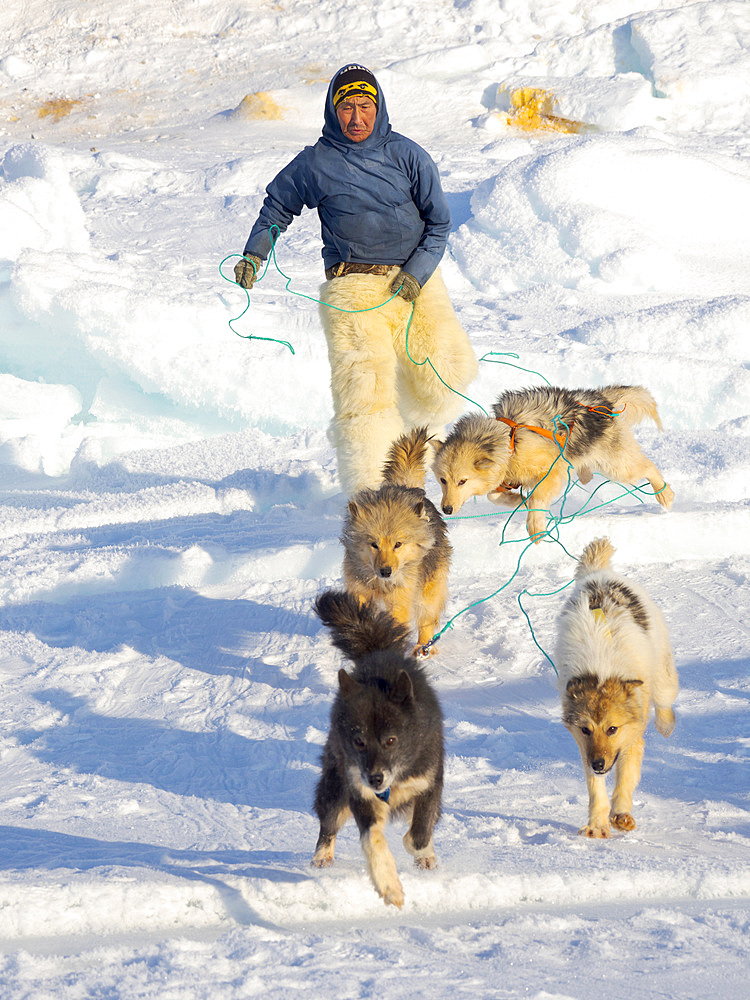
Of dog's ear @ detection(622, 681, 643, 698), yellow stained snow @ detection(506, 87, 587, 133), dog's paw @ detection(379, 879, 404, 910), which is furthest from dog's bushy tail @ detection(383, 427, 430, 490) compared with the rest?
yellow stained snow @ detection(506, 87, 587, 133)

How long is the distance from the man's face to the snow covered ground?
2.25 m

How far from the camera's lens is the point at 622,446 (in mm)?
5629

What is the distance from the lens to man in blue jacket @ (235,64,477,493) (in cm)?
507

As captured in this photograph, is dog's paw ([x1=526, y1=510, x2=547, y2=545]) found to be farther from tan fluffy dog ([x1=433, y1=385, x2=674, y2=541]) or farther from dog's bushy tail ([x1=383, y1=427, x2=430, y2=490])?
dog's bushy tail ([x1=383, y1=427, x2=430, y2=490])

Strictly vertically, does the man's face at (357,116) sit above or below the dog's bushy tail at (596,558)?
above

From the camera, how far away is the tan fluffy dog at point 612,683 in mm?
3148

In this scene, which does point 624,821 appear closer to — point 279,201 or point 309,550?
point 309,550

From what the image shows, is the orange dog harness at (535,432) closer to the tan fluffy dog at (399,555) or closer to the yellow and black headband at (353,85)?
the tan fluffy dog at (399,555)

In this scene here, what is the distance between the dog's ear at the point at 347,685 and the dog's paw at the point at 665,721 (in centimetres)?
151

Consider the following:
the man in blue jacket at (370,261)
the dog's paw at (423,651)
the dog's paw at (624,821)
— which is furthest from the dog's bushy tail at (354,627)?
the man in blue jacket at (370,261)

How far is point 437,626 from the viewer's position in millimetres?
4723

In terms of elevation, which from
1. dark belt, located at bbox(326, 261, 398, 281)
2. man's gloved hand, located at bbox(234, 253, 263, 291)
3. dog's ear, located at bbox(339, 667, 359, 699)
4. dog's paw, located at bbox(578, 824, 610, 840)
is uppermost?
dark belt, located at bbox(326, 261, 398, 281)

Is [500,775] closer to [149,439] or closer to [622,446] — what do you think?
[622,446]

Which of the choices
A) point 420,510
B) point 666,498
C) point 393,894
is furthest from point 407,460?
point 393,894
